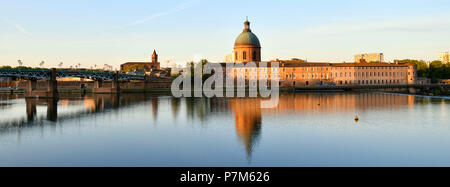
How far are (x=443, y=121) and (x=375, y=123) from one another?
19.3 feet

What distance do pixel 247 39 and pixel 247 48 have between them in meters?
2.99

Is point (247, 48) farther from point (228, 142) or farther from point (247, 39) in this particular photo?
point (228, 142)

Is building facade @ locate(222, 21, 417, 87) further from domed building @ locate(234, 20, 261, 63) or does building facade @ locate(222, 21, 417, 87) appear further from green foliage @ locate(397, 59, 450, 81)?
green foliage @ locate(397, 59, 450, 81)

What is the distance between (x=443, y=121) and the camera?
3034cm

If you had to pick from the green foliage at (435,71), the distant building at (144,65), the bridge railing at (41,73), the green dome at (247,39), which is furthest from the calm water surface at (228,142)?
the distant building at (144,65)

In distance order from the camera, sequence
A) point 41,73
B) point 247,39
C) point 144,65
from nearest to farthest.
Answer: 1. point 41,73
2. point 247,39
3. point 144,65

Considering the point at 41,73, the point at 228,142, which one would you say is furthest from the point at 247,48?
the point at 228,142

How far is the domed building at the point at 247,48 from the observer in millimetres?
115644

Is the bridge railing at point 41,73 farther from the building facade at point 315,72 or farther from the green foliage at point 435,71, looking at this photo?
the green foliage at point 435,71

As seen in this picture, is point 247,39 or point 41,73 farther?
point 247,39

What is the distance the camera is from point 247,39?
11644cm

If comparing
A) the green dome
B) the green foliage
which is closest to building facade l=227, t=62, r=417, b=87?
the green dome
